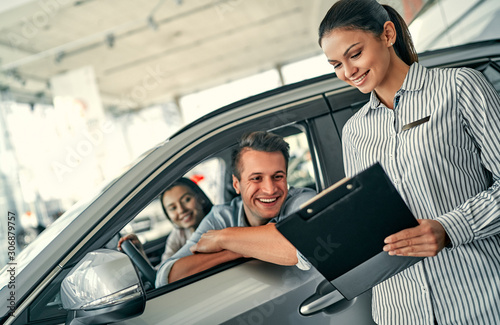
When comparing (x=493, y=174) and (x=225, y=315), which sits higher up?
(x=493, y=174)

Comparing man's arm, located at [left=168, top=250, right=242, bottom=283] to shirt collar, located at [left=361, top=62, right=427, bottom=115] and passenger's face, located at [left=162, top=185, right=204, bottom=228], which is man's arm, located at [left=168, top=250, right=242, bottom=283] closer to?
passenger's face, located at [left=162, top=185, right=204, bottom=228]

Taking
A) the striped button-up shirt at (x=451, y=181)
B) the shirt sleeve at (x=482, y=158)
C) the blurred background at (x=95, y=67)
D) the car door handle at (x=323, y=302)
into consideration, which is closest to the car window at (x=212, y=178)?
the car door handle at (x=323, y=302)

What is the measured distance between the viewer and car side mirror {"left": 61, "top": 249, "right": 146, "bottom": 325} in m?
1.03

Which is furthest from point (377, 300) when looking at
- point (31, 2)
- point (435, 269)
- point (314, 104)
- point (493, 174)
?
point (31, 2)

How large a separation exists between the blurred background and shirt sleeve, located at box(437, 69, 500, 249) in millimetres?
3714

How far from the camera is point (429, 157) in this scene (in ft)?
3.35

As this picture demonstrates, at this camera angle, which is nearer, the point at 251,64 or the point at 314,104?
the point at 314,104

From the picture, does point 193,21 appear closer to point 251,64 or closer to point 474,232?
point 251,64

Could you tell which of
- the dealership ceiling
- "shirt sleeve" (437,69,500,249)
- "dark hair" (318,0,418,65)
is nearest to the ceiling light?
the dealership ceiling

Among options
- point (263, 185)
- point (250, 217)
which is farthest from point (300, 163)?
point (250, 217)

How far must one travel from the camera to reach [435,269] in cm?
105

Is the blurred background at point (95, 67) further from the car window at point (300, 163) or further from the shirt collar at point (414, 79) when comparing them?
the shirt collar at point (414, 79)

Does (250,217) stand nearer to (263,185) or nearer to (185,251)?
(263,185)

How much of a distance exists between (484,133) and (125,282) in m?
0.89
